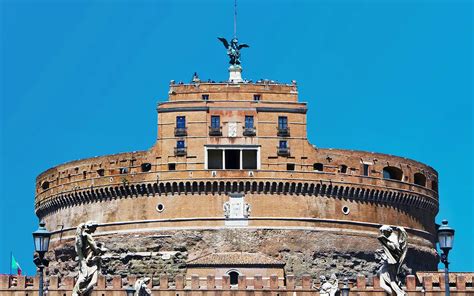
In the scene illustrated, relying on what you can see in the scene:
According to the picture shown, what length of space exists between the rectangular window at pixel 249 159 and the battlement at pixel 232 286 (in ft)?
29.2

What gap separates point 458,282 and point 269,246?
1277cm

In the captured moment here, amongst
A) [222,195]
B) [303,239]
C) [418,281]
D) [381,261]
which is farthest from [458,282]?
[381,261]

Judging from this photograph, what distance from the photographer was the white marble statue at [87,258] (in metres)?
22.7

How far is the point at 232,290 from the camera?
76812 millimetres

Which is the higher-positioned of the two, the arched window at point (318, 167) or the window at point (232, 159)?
the window at point (232, 159)

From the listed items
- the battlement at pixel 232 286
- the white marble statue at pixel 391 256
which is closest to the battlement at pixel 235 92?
the battlement at pixel 232 286

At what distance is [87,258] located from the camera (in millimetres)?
23016

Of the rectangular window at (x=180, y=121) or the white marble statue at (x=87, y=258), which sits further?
the rectangular window at (x=180, y=121)

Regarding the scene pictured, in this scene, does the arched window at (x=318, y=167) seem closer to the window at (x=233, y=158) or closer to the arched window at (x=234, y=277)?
the window at (x=233, y=158)

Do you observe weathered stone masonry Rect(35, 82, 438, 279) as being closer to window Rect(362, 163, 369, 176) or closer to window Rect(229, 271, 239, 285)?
window Rect(362, 163, 369, 176)

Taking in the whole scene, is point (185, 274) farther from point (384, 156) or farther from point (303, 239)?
point (384, 156)

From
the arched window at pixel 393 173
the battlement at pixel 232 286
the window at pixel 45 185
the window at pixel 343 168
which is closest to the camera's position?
the battlement at pixel 232 286

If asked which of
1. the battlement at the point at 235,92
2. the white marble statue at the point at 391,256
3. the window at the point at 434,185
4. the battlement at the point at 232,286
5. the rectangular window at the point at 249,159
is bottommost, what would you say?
the white marble statue at the point at 391,256

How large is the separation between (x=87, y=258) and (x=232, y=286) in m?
54.7
